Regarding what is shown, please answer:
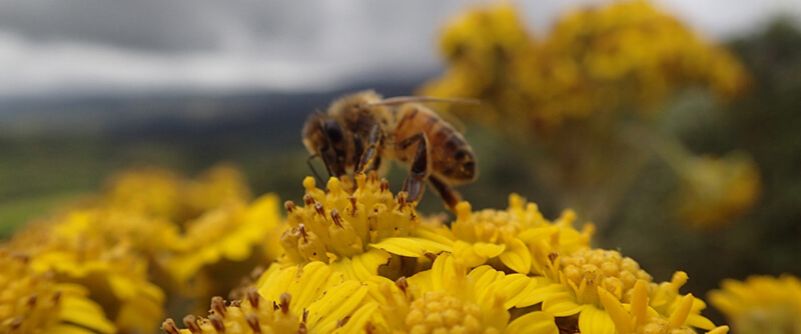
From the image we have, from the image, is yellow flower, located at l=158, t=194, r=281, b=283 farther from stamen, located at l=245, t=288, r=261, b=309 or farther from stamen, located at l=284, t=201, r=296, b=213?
stamen, located at l=245, t=288, r=261, b=309

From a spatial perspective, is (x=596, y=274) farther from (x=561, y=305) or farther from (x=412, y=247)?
(x=412, y=247)

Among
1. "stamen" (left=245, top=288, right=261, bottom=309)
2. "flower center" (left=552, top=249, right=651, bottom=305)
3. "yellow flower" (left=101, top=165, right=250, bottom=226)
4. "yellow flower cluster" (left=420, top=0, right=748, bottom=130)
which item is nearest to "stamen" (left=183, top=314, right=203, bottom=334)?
"stamen" (left=245, top=288, right=261, bottom=309)

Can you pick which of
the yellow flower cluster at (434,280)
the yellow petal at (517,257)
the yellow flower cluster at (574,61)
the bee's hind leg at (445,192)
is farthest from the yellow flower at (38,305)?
the yellow flower cluster at (574,61)

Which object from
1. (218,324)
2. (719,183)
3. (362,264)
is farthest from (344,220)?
(719,183)

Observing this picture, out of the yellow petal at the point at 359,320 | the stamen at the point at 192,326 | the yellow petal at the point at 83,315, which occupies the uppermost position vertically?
the yellow petal at the point at 83,315

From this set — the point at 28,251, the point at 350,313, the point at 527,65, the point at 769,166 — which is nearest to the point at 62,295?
the point at 28,251

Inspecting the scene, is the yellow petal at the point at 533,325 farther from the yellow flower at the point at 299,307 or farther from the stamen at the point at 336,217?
the stamen at the point at 336,217

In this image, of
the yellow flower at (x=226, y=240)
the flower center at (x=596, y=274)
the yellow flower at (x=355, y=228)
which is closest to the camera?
the flower center at (x=596, y=274)
